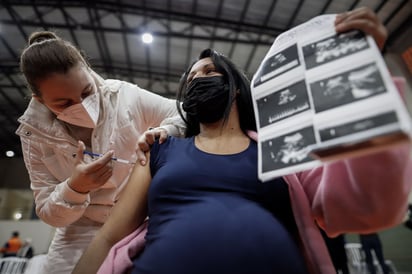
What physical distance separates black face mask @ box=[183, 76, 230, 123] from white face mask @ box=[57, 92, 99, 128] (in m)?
0.44

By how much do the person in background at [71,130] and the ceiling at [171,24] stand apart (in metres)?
5.04

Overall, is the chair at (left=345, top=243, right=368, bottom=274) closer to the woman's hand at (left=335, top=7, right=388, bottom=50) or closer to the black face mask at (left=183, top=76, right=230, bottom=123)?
the black face mask at (left=183, top=76, right=230, bottom=123)

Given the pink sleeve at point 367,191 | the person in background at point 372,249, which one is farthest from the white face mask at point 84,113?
the person in background at point 372,249

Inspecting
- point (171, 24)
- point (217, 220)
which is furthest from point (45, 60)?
point (171, 24)

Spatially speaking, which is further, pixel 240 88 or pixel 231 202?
pixel 240 88

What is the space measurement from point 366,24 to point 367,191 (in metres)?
0.31

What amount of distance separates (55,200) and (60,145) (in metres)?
0.23

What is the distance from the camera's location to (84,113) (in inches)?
47.7

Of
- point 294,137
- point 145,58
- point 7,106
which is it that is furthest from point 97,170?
point 7,106

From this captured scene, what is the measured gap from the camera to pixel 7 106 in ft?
33.5

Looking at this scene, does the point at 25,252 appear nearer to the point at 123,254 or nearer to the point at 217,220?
the point at 123,254

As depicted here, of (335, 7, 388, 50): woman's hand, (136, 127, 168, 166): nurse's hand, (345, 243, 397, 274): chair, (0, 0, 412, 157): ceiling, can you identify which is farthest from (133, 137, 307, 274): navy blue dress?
(0, 0, 412, 157): ceiling

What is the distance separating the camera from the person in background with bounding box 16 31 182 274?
3.79 feet

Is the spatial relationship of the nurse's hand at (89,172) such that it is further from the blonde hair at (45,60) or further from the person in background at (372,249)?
the person in background at (372,249)
